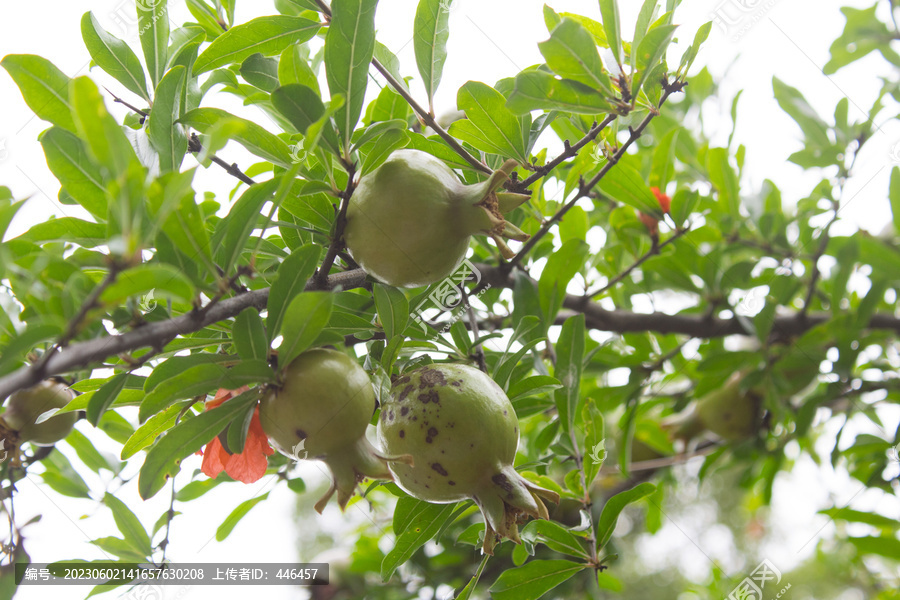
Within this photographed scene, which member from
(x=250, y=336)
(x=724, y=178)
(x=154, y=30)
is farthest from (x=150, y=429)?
(x=724, y=178)

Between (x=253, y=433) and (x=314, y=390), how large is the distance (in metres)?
0.13

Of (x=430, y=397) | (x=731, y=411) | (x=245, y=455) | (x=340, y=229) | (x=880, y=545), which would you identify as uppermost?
(x=340, y=229)

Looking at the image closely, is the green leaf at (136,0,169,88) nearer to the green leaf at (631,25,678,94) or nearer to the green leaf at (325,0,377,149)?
the green leaf at (325,0,377,149)

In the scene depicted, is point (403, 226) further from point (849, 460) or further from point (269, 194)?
point (849, 460)

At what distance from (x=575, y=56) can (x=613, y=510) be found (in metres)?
0.51

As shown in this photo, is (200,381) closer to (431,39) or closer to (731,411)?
(431,39)

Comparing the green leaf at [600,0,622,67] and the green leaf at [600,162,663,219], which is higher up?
the green leaf at [600,0,622,67]

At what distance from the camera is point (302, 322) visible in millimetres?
486

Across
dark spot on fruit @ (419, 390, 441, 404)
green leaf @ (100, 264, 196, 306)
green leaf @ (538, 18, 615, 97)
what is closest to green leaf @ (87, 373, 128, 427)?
green leaf @ (100, 264, 196, 306)

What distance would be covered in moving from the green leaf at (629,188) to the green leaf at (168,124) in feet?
2.01

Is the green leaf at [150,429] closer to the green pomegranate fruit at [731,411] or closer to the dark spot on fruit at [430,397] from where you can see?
the dark spot on fruit at [430,397]

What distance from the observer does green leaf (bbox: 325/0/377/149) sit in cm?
53

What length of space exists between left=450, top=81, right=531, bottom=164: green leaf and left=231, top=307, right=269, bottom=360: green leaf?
A: 310 millimetres

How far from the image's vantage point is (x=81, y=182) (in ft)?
1.85
